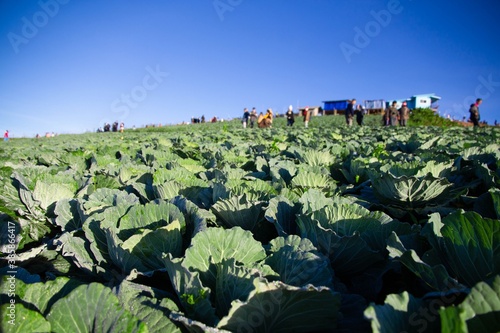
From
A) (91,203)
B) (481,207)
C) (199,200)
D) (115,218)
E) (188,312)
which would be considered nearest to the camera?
(188,312)

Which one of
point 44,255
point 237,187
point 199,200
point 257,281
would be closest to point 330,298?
point 257,281

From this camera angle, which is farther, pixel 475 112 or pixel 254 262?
pixel 475 112

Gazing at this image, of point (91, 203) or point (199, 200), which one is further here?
point (199, 200)

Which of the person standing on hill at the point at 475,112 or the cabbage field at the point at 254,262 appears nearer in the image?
the cabbage field at the point at 254,262

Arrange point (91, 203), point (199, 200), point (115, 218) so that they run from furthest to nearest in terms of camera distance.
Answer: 1. point (199, 200)
2. point (91, 203)
3. point (115, 218)

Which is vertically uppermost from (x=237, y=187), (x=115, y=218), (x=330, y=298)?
(x=237, y=187)

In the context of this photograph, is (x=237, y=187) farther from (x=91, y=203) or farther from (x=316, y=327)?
(x=316, y=327)

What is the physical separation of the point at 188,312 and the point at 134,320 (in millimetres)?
169

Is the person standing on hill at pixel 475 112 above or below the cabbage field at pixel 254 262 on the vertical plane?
above

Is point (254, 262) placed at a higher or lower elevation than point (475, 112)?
lower

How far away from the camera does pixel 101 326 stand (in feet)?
2.98

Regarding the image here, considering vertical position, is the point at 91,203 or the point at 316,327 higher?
the point at 91,203

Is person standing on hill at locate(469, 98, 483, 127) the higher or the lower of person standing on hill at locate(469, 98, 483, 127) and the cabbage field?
the higher

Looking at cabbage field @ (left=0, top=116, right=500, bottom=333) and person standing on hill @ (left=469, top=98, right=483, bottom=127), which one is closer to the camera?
cabbage field @ (left=0, top=116, right=500, bottom=333)
